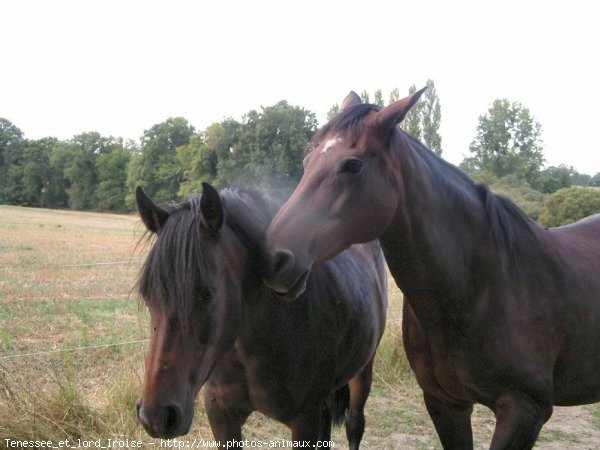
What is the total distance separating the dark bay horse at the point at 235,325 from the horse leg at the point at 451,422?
580 mm

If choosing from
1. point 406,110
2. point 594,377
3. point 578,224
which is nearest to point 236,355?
point 406,110

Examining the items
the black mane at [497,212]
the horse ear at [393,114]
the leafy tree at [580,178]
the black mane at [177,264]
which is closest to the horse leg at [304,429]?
the black mane at [177,264]

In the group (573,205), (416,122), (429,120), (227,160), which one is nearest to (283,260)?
(573,205)

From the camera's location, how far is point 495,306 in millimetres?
2170

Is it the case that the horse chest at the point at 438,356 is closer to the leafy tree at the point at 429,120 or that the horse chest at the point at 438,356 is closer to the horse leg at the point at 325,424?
the horse leg at the point at 325,424

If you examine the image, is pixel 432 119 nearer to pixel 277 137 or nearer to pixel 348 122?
pixel 277 137

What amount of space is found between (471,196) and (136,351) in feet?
13.9

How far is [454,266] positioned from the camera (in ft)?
7.06

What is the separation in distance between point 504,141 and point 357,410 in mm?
44204

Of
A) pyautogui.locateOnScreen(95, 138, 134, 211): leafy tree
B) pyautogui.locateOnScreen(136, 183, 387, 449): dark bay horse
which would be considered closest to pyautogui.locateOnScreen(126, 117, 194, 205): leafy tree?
pyautogui.locateOnScreen(95, 138, 134, 211): leafy tree

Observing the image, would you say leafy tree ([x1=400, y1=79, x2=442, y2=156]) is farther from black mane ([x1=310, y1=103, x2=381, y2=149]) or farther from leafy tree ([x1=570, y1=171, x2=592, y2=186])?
black mane ([x1=310, y1=103, x2=381, y2=149])

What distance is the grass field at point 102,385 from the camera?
11.2 feet

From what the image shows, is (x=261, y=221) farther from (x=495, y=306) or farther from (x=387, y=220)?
(x=495, y=306)

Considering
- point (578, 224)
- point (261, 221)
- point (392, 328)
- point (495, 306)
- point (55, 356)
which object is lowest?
point (55, 356)
